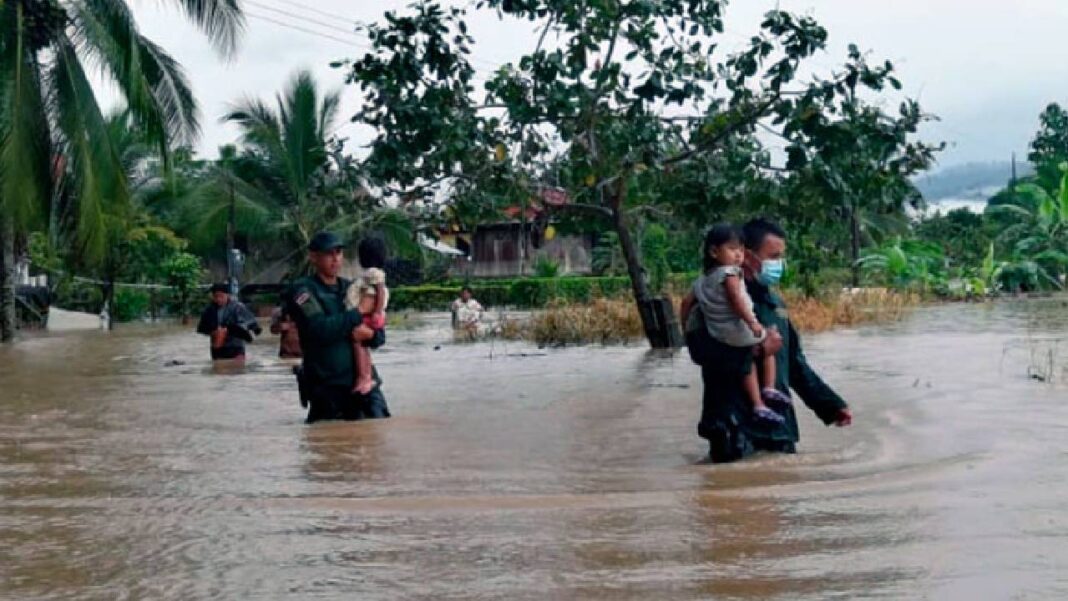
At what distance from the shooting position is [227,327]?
16.5 meters

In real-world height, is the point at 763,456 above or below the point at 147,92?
below

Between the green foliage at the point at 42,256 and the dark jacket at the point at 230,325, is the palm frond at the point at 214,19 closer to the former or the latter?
the dark jacket at the point at 230,325

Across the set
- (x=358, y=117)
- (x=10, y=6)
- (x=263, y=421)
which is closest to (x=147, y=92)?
(x=10, y=6)

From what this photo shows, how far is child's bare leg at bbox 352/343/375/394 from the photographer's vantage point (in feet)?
28.6

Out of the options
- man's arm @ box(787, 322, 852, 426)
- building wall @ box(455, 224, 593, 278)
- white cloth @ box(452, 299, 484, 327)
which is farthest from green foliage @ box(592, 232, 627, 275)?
man's arm @ box(787, 322, 852, 426)

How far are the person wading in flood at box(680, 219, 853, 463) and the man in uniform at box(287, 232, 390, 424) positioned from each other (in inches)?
90.9

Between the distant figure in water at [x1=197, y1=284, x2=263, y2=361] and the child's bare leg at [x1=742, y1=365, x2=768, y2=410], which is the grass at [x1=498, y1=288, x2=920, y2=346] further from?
the child's bare leg at [x1=742, y1=365, x2=768, y2=410]

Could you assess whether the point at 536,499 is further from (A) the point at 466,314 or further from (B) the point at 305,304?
(A) the point at 466,314

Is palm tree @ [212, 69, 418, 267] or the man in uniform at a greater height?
palm tree @ [212, 69, 418, 267]

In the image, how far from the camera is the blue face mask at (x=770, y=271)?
710 cm

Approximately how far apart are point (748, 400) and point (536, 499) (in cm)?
140

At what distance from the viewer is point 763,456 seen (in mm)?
7109

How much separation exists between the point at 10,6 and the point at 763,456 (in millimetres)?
16911

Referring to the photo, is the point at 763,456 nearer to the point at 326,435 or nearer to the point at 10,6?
the point at 326,435
